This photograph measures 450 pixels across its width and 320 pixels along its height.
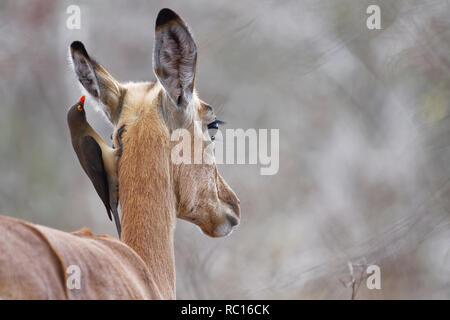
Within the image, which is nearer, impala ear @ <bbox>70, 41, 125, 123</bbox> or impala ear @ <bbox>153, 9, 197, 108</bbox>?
impala ear @ <bbox>153, 9, 197, 108</bbox>

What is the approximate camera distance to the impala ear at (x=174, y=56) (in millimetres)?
3131

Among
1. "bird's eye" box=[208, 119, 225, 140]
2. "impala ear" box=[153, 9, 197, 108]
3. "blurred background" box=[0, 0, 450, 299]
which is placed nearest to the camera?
"impala ear" box=[153, 9, 197, 108]

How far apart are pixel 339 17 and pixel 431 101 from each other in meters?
1.65

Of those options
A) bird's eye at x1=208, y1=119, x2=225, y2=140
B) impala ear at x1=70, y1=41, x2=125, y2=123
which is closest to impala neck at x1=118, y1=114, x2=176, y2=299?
impala ear at x1=70, y1=41, x2=125, y2=123

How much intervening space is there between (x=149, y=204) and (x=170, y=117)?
472 millimetres

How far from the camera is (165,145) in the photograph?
337 cm

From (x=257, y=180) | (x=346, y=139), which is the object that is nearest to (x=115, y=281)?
(x=257, y=180)

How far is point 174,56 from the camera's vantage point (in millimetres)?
3254

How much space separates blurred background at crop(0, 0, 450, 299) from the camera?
866 centimetres

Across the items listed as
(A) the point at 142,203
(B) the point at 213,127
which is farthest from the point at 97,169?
(B) the point at 213,127

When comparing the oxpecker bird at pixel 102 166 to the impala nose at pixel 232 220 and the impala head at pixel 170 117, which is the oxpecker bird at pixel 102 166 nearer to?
the impala head at pixel 170 117

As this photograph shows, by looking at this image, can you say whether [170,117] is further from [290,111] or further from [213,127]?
[290,111]

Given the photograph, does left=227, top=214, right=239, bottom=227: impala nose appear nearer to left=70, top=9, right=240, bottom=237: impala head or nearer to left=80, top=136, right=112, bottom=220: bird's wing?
left=70, top=9, right=240, bottom=237: impala head

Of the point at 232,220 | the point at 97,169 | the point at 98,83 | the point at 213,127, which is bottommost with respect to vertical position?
the point at 232,220
